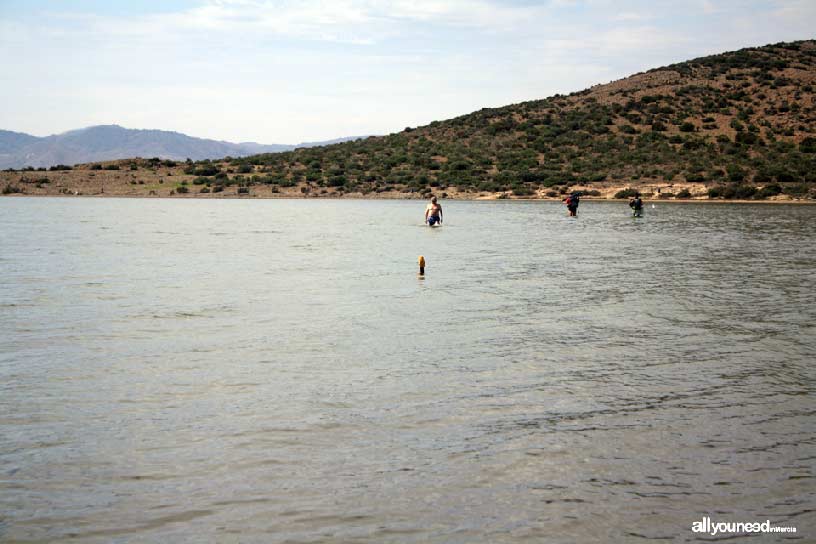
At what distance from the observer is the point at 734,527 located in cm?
600

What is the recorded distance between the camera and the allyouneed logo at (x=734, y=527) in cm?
595

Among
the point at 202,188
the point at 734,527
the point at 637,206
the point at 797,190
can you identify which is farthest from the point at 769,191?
the point at 734,527

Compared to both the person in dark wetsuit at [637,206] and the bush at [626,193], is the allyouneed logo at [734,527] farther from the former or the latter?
the bush at [626,193]

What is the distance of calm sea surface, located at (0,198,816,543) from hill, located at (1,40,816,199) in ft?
171

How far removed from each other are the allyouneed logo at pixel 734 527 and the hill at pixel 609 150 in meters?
63.7

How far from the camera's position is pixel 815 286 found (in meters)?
19.6

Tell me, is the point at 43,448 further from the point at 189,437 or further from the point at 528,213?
the point at 528,213

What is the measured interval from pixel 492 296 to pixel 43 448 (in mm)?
11599

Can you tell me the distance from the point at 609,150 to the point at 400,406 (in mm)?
74814

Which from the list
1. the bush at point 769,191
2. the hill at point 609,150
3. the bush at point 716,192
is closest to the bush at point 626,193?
the hill at point 609,150

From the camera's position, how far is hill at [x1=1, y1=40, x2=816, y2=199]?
231 feet

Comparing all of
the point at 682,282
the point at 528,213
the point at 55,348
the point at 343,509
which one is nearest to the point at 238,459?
the point at 343,509

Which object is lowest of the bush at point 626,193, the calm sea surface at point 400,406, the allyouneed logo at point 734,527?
the allyouneed logo at point 734,527

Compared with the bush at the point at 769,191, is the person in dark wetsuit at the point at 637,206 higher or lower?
lower
